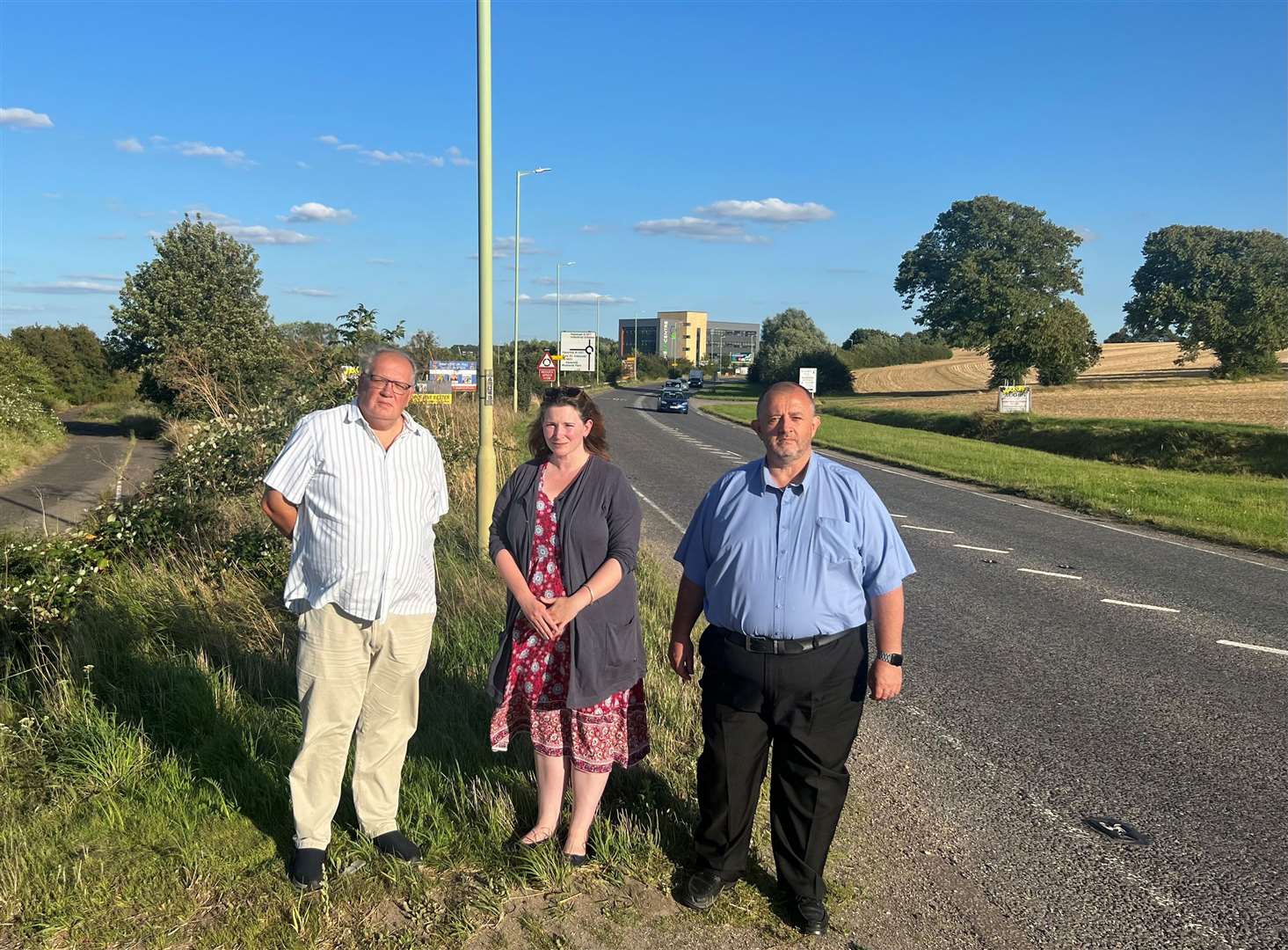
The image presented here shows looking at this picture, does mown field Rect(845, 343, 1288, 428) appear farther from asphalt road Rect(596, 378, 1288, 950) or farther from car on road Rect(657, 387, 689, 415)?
asphalt road Rect(596, 378, 1288, 950)

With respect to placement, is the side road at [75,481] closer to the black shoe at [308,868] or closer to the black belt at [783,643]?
the black shoe at [308,868]

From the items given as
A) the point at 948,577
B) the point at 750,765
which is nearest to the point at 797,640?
the point at 750,765

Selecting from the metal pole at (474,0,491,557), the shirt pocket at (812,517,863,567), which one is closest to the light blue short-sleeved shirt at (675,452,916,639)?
the shirt pocket at (812,517,863,567)

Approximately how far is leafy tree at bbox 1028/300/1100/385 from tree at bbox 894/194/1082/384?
20.4 ft

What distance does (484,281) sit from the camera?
31.2ft

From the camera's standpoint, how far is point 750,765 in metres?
3.23

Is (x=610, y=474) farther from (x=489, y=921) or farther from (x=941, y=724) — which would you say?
(x=941, y=724)

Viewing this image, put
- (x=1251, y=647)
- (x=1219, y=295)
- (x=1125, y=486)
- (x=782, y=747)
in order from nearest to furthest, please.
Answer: (x=782, y=747)
(x=1251, y=647)
(x=1125, y=486)
(x=1219, y=295)

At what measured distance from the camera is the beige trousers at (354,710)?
324 cm

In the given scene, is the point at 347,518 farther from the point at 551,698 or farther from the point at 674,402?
the point at 674,402

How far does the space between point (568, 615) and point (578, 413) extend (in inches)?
27.7

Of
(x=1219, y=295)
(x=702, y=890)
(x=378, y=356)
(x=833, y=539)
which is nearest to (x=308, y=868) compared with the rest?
(x=702, y=890)

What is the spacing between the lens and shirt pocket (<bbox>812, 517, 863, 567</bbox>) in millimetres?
3086

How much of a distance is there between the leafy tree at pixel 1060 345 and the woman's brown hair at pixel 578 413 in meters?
54.4
